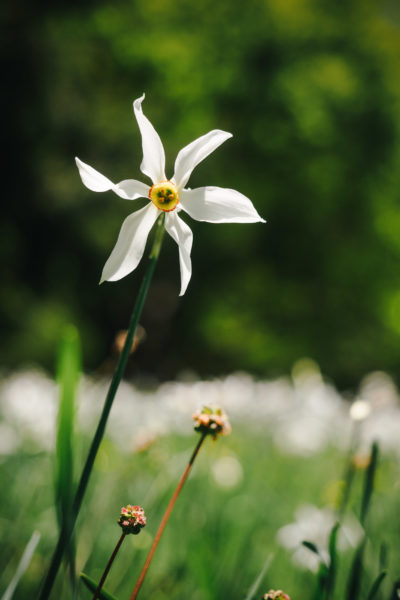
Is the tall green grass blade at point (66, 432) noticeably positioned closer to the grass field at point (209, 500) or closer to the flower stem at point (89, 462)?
the flower stem at point (89, 462)

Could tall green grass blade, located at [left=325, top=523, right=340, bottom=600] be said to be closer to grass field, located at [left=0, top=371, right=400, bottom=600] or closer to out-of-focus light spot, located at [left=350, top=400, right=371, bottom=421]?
grass field, located at [left=0, top=371, right=400, bottom=600]

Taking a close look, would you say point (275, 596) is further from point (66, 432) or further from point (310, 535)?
point (310, 535)

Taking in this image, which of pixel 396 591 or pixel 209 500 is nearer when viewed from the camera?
pixel 396 591

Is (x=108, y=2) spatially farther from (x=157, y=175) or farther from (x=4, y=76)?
(x=157, y=175)

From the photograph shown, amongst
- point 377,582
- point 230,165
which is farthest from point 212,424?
point 230,165

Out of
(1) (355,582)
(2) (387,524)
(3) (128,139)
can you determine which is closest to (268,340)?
(3) (128,139)

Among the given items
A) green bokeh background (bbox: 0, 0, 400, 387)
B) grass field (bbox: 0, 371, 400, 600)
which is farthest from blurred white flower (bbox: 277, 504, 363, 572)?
green bokeh background (bbox: 0, 0, 400, 387)
